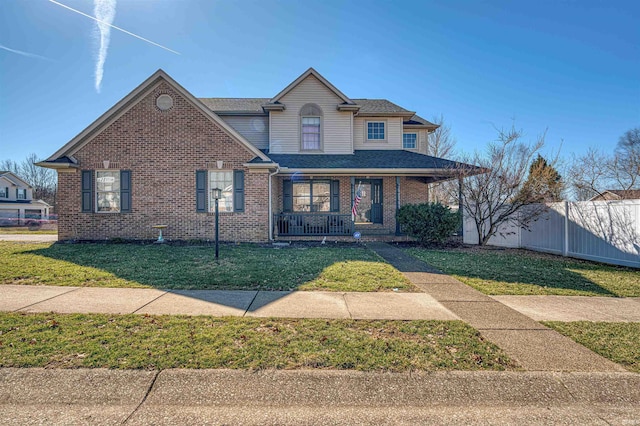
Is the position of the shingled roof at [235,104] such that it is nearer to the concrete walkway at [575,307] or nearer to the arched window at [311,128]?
the arched window at [311,128]

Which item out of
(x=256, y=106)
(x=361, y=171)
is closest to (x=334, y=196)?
(x=361, y=171)

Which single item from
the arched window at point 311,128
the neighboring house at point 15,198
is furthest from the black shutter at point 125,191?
the neighboring house at point 15,198

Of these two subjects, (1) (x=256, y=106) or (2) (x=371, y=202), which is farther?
(1) (x=256, y=106)

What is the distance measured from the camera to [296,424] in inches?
97.1

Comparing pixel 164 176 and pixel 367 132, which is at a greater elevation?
pixel 367 132

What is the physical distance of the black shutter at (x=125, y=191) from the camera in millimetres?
12398

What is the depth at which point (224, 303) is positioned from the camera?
16.7 feet

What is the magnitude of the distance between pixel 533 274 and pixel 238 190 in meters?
10.0

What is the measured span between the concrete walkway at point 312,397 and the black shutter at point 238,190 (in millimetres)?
9574

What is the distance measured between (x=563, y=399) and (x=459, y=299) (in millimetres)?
2741

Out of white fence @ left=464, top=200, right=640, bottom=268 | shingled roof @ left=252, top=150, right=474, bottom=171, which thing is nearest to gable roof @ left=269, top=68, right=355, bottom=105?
shingled roof @ left=252, top=150, right=474, bottom=171

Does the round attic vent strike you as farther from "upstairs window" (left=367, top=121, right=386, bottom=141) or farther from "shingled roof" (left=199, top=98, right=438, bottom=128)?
"upstairs window" (left=367, top=121, right=386, bottom=141)

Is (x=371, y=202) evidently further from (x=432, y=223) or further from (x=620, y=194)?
(x=620, y=194)

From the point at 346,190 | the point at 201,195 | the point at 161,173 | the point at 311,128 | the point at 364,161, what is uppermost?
the point at 311,128
